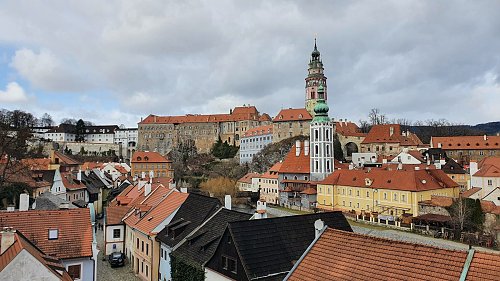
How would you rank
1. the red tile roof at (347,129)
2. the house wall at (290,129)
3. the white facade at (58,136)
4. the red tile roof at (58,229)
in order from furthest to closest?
1. the white facade at (58,136)
2. the house wall at (290,129)
3. the red tile roof at (347,129)
4. the red tile roof at (58,229)

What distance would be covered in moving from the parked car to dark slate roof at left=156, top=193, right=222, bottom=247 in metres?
5.55

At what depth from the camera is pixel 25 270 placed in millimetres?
11164

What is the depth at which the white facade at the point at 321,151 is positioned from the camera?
202ft

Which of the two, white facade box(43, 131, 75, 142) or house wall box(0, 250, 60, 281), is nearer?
house wall box(0, 250, 60, 281)

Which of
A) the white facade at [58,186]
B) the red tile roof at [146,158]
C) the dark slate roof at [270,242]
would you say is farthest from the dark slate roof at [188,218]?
the red tile roof at [146,158]

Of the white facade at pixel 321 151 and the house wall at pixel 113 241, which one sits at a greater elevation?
the white facade at pixel 321 151

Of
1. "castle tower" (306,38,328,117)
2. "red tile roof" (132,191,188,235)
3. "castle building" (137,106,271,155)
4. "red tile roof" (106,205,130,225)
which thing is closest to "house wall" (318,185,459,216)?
"red tile roof" (132,191,188,235)

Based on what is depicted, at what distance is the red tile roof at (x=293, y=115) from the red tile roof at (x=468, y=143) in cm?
2771

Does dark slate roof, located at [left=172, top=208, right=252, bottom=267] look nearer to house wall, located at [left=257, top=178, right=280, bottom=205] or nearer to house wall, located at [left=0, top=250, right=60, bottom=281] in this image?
house wall, located at [left=0, top=250, right=60, bottom=281]

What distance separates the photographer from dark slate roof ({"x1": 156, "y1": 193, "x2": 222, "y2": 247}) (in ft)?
66.7

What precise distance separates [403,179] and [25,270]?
3879 centimetres

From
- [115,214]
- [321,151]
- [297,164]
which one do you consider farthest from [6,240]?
[297,164]

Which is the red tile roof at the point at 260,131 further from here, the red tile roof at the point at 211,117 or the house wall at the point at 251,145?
the red tile roof at the point at 211,117

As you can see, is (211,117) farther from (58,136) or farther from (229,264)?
(229,264)
